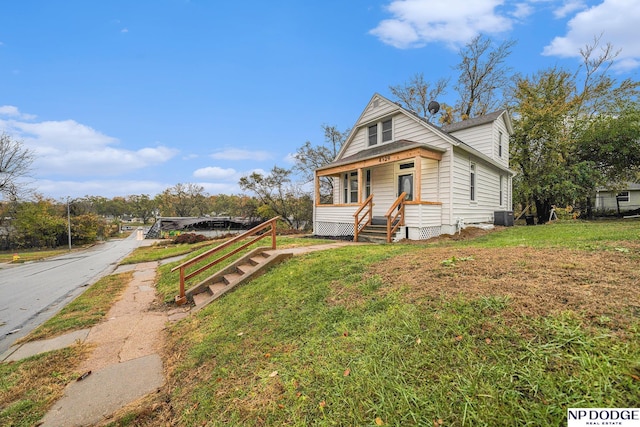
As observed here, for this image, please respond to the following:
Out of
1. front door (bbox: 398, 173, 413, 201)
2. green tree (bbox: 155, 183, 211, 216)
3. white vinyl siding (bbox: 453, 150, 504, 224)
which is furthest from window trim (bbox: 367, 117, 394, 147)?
green tree (bbox: 155, 183, 211, 216)

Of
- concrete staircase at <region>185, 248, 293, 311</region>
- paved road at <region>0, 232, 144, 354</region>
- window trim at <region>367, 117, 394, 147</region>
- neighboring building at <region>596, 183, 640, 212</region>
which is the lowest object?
paved road at <region>0, 232, 144, 354</region>

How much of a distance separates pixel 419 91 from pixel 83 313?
26.2 m

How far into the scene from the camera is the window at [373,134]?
13323mm

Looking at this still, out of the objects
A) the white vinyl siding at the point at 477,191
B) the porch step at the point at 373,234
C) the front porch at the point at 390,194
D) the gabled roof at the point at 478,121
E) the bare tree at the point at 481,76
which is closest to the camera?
the front porch at the point at 390,194

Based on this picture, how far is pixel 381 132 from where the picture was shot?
1309 cm

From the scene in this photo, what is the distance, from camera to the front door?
11211 mm

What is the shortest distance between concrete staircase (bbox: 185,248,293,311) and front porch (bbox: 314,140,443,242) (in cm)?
465

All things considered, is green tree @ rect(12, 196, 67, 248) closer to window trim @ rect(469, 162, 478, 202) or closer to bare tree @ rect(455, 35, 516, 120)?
window trim @ rect(469, 162, 478, 202)

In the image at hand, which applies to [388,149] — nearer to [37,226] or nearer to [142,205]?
[37,226]

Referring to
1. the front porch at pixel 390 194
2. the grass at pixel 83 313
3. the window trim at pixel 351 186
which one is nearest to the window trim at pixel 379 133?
the front porch at pixel 390 194

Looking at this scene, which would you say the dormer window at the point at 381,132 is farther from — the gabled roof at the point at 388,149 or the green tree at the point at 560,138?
the green tree at the point at 560,138

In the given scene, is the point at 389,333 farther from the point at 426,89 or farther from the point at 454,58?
the point at 454,58

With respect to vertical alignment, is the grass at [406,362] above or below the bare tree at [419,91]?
below

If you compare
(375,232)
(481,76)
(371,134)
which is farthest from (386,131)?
(481,76)
